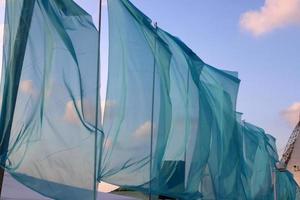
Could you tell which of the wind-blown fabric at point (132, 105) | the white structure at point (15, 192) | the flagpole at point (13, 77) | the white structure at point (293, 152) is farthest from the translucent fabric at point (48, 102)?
the white structure at point (293, 152)

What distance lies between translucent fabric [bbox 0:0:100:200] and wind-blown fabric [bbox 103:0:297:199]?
6.53ft

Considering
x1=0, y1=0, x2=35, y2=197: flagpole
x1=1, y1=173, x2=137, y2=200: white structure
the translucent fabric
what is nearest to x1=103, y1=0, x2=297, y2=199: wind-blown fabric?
x1=1, y1=173, x2=137, y2=200: white structure

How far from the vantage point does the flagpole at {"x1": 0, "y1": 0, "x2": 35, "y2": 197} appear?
9.48 meters

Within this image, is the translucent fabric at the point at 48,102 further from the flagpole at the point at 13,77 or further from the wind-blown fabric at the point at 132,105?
the wind-blown fabric at the point at 132,105

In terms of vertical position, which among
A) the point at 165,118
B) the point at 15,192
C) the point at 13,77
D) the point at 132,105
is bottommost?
the point at 15,192

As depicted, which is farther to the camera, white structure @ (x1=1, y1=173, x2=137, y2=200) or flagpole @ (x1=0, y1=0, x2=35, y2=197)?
white structure @ (x1=1, y1=173, x2=137, y2=200)

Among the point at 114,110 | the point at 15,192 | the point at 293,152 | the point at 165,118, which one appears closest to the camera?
the point at 15,192

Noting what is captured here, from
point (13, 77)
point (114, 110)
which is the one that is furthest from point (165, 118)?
point (13, 77)

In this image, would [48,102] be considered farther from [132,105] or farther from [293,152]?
[293,152]

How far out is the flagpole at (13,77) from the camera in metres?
9.48

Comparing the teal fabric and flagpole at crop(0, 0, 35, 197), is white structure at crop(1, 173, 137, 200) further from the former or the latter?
flagpole at crop(0, 0, 35, 197)

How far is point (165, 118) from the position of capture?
14453 mm

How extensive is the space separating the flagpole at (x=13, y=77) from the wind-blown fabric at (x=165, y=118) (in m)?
3.18

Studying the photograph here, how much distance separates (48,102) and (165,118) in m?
4.89
